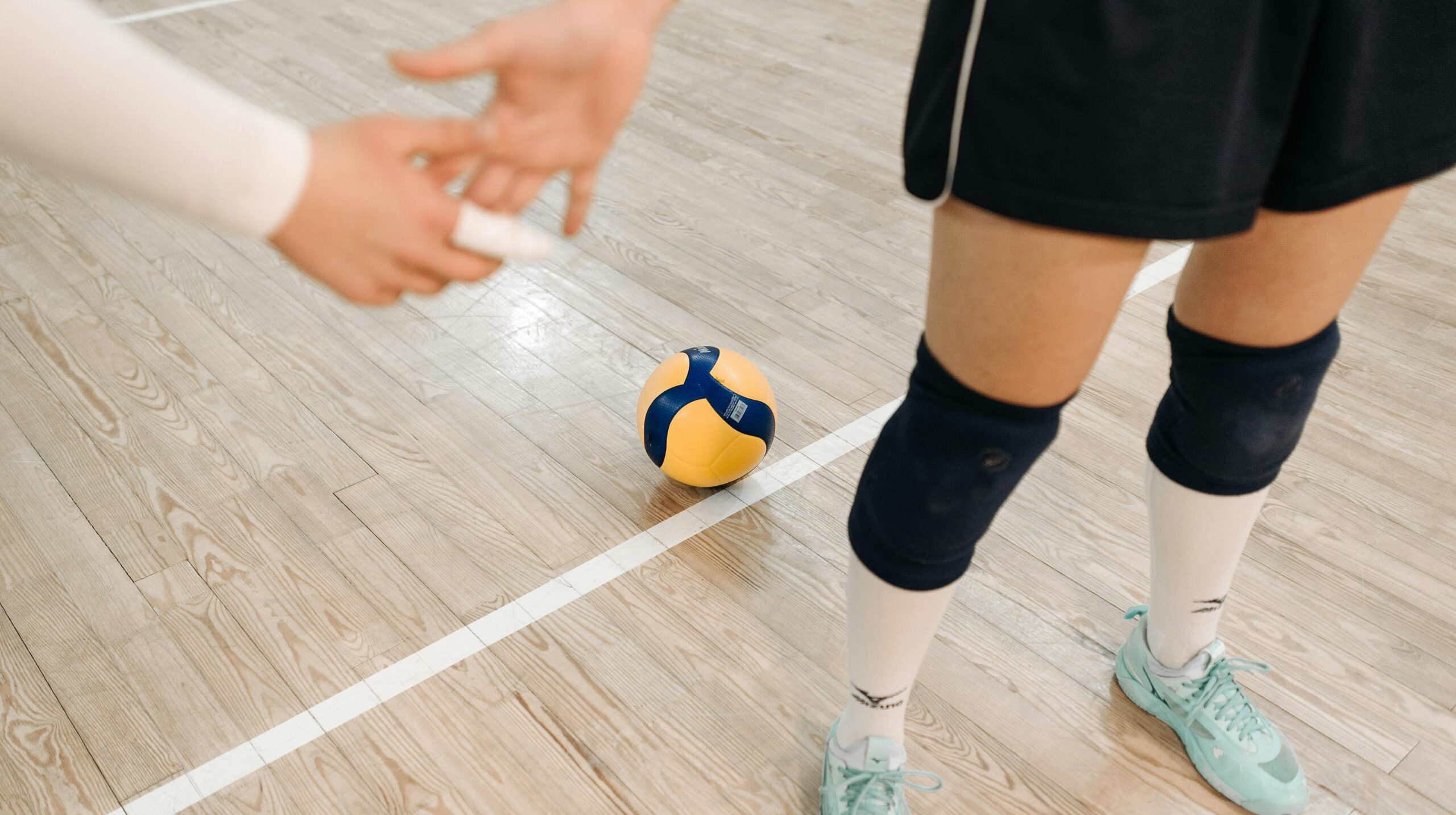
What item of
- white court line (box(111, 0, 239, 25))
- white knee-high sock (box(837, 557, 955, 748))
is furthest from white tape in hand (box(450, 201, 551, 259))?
white court line (box(111, 0, 239, 25))

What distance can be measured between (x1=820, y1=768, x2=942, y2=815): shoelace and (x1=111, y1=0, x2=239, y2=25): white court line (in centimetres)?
364

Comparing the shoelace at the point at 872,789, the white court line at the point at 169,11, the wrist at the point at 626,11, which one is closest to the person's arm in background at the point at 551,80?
the wrist at the point at 626,11

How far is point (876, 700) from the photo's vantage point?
1.09m

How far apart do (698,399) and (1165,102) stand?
0.94 m

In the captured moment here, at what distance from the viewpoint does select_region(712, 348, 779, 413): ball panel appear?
160cm

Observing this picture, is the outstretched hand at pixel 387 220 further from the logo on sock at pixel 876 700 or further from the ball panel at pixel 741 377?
the ball panel at pixel 741 377

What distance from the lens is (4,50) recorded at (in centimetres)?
52

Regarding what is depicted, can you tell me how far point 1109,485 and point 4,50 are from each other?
152cm

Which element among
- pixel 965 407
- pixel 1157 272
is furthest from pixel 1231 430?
pixel 1157 272

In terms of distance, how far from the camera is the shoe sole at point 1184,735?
1.21m

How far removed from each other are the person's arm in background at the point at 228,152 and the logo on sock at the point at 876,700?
64 centimetres

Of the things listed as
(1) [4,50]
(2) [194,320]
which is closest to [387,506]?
(2) [194,320]

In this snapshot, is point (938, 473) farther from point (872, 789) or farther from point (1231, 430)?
point (872, 789)

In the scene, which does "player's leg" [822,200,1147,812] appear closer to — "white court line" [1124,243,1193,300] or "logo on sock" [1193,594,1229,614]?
"logo on sock" [1193,594,1229,614]
